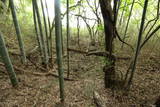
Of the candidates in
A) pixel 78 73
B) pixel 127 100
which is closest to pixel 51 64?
pixel 78 73

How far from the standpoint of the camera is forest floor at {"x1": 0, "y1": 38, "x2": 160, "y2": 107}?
301 centimetres

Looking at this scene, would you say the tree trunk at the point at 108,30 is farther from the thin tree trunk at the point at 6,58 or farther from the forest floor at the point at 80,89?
the thin tree trunk at the point at 6,58

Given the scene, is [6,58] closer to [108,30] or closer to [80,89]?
[80,89]

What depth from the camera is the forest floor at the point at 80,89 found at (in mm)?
3008

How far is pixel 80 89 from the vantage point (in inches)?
142

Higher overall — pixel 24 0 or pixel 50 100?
pixel 24 0

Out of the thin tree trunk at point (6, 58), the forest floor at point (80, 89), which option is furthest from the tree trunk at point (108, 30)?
the thin tree trunk at point (6, 58)

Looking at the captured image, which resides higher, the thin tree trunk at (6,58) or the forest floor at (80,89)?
the thin tree trunk at (6,58)

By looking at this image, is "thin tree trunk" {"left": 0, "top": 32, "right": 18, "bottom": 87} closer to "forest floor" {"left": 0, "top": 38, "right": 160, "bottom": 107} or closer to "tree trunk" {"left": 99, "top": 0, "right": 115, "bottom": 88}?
"forest floor" {"left": 0, "top": 38, "right": 160, "bottom": 107}

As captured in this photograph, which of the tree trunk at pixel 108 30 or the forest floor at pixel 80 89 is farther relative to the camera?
the forest floor at pixel 80 89

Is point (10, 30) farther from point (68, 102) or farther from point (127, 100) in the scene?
point (127, 100)

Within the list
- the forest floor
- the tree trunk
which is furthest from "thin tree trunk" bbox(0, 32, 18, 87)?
the tree trunk

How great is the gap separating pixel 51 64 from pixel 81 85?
5.80 ft

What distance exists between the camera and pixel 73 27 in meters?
10.2
